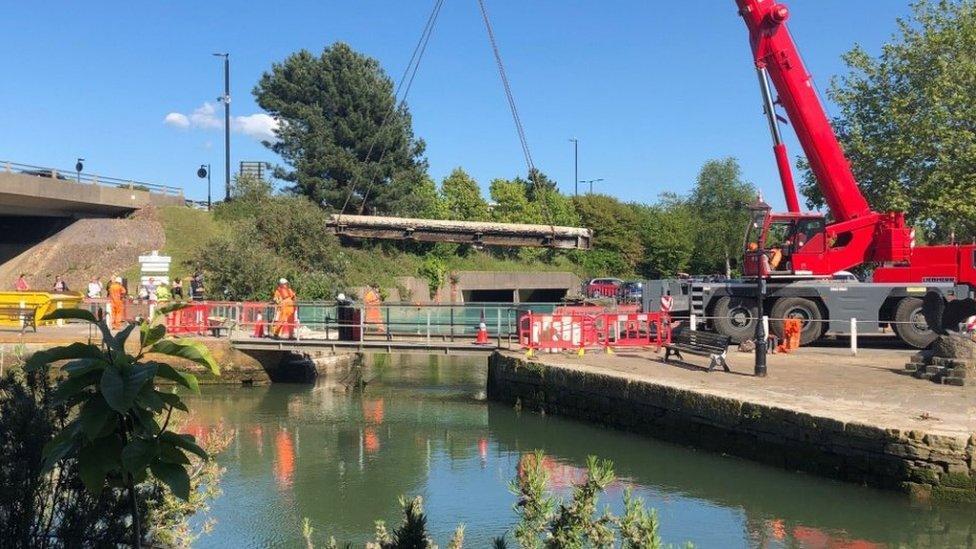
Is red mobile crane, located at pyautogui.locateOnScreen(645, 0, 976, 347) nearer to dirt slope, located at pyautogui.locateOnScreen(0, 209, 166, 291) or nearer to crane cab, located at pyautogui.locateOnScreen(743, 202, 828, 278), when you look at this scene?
crane cab, located at pyautogui.locateOnScreen(743, 202, 828, 278)

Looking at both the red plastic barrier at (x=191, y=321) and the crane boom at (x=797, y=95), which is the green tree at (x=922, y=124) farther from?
the red plastic barrier at (x=191, y=321)

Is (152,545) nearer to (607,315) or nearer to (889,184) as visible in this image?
(607,315)

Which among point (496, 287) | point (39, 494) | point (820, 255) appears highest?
point (820, 255)

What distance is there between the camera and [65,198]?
3145 cm

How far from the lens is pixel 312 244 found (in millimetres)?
35844

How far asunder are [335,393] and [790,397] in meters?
11.6

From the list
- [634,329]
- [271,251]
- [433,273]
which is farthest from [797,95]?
[433,273]

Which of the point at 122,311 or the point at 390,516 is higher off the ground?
the point at 122,311

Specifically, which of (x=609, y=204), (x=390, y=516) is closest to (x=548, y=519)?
(x=390, y=516)

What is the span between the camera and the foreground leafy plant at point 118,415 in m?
3.24

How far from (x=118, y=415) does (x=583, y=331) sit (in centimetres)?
1580

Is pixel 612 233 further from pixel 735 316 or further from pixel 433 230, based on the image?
pixel 735 316

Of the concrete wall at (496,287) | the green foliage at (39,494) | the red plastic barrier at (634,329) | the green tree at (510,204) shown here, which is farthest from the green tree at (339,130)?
the green foliage at (39,494)

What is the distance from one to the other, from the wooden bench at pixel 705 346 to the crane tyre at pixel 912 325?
585cm
